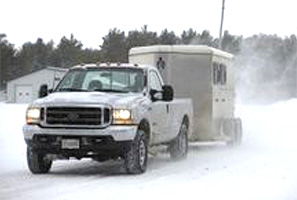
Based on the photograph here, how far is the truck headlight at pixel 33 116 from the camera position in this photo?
13852mm

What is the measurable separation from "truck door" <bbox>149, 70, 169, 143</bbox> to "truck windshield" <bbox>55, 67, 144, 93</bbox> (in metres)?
0.40

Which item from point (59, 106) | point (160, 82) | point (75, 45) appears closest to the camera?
point (59, 106)

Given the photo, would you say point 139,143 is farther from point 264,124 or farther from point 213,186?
point 264,124

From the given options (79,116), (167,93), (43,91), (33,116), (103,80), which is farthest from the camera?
(167,93)

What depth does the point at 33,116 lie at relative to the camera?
45.5 ft

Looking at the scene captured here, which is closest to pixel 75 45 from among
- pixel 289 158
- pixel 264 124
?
pixel 264 124

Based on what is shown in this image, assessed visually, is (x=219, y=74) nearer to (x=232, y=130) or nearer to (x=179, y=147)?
(x=232, y=130)

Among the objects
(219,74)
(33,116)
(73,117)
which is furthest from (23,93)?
(73,117)

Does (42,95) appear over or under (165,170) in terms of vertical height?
over

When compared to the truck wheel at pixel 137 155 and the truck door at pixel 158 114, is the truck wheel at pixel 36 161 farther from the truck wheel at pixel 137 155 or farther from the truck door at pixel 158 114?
the truck door at pixel 158 114

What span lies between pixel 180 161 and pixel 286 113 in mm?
24310

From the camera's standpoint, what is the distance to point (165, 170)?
1512cm

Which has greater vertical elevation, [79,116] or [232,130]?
[79,116]

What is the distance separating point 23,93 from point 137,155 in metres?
68.3
